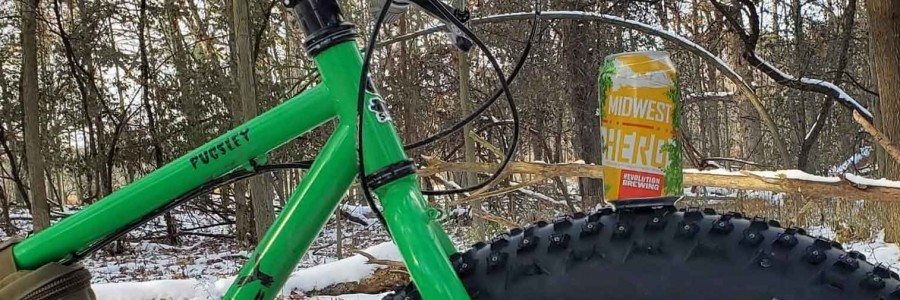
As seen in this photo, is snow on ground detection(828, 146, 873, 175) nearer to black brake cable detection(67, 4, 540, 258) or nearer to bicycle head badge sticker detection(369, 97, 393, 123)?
black brake cable detection(67, 4, 540, 258)

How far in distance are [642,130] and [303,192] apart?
410mm

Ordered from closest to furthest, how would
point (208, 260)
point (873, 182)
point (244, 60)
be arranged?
point (873, 182) < point (244, 60) < point (208, 260)

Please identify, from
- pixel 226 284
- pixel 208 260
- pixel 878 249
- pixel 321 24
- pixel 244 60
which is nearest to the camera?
pixel 321 24

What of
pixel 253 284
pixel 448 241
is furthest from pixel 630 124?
pixel 253 284

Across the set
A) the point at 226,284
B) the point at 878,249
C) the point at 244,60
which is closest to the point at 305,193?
the point at 226,284

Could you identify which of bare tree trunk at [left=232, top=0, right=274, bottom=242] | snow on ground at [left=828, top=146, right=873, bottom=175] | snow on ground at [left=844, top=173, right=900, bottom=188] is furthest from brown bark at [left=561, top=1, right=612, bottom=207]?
snow on ground at [left=828, top=146, right=873, bottom=175]

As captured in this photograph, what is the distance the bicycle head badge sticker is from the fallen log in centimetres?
202

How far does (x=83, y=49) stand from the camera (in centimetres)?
823

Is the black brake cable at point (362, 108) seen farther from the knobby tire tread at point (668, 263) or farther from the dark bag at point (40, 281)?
the dark bag at point (40, 281)

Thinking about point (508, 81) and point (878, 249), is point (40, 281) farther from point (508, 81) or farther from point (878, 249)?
point (878, 249)

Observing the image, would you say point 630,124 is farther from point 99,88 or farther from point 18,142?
point 18,142

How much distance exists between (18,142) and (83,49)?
100.0 inches

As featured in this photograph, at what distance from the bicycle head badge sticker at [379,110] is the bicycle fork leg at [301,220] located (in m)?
0.04

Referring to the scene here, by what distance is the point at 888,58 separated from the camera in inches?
156
